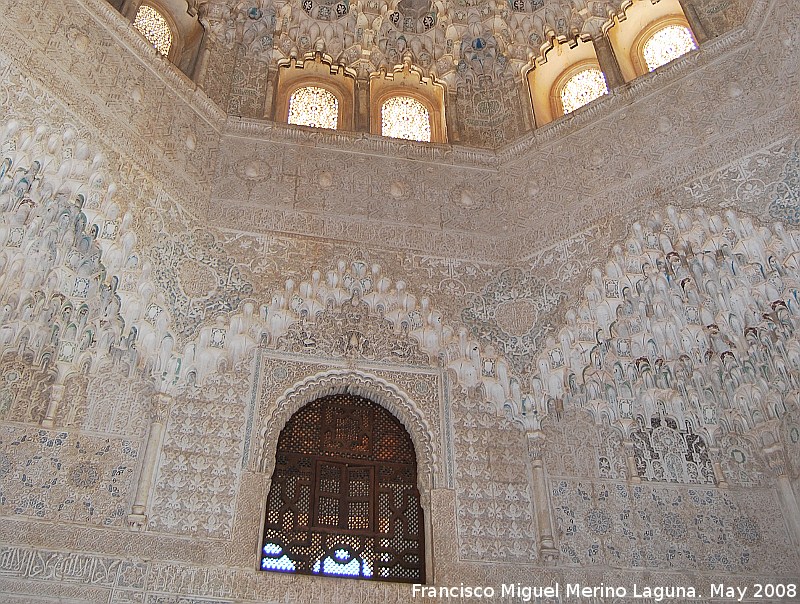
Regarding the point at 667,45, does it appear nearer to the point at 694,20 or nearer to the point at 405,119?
the point at 694,20

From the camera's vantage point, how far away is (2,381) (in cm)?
586

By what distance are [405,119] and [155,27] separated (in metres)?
2.43

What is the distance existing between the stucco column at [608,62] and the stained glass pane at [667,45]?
33cm

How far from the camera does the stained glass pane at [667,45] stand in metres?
7.46

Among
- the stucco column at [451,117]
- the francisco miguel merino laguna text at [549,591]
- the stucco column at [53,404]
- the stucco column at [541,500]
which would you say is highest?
the stucco column at [451,117]

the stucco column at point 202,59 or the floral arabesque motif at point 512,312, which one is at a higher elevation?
the stucco column at point 202,59

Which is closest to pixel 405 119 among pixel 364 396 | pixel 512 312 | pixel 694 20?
pixel 512 312

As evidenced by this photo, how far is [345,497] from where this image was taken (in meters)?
6.10

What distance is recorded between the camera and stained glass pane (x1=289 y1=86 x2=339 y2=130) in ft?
25.5

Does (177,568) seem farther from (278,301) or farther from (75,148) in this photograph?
(75,148)

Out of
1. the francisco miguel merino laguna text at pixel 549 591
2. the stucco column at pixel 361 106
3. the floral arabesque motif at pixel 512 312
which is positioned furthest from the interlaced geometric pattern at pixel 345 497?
the stucco column at pixel 361 106

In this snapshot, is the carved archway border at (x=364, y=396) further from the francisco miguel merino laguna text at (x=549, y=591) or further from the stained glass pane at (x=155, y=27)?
the stained glass pane at (x=155, y=27)

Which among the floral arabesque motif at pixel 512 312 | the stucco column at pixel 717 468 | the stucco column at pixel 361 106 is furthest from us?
the stucco column at pixel 361 106

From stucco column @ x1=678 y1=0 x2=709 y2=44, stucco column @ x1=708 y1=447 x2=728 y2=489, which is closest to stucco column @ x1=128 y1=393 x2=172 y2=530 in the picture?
stucco column @ x1=708 y1=447 x2=728 y2=489
